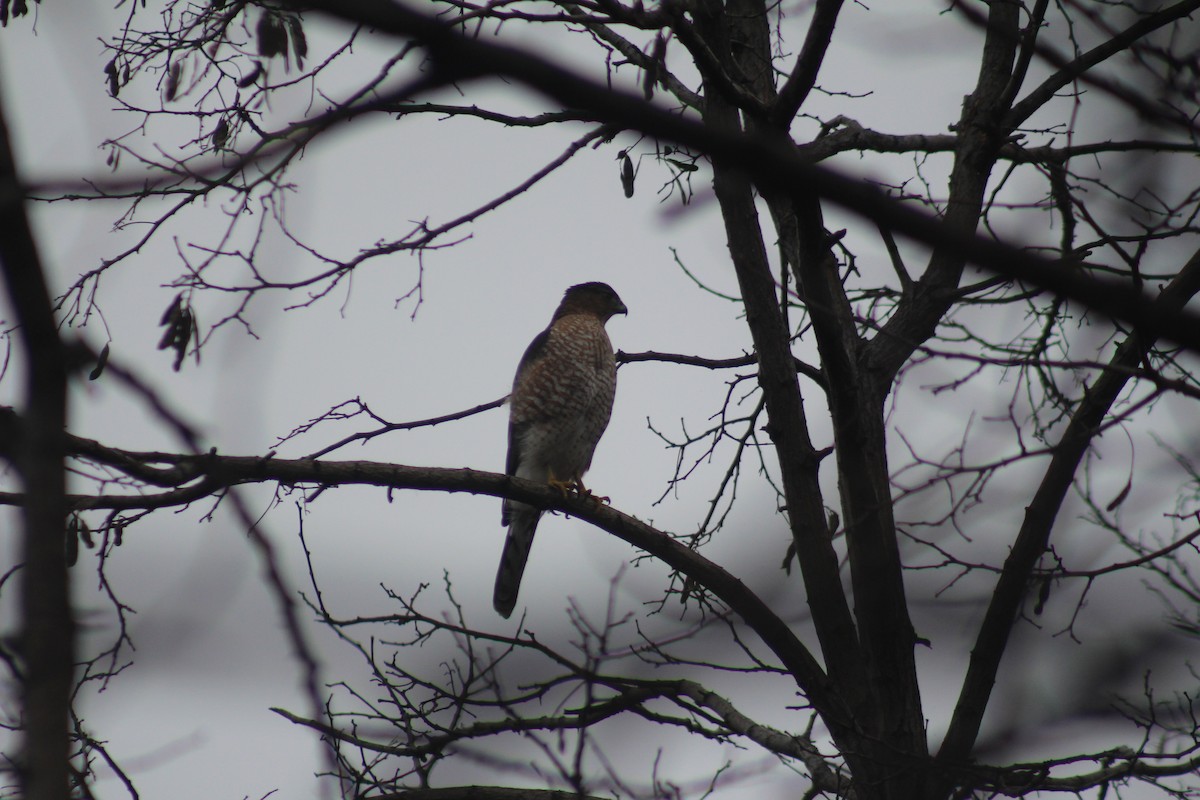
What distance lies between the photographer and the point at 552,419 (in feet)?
21.8

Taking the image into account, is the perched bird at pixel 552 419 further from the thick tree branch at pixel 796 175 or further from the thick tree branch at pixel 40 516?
the thick tree branch at pixel 796 175

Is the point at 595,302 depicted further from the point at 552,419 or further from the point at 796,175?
the point at 796,175

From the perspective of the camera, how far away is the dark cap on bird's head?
24.8 feet

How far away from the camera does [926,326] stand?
4.18 m

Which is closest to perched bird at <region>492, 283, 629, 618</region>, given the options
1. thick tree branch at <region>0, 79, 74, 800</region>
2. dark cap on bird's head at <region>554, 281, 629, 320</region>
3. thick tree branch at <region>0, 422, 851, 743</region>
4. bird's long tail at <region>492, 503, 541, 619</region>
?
bird's long tail at <region>492, 503, 541, 619</region>

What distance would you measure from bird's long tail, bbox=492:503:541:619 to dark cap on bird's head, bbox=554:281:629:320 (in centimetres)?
166

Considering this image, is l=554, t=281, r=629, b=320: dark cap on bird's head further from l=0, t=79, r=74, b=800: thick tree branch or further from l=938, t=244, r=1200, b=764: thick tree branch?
l=0, t=79, r=74, b=800: thick tree branch

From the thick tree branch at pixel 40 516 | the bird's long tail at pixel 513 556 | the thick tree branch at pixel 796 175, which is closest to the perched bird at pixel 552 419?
the bird's long tail at pixel 513 556

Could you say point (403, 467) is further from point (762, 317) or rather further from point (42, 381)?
point (42, 381)

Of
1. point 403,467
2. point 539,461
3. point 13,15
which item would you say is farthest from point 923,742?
point 13,15

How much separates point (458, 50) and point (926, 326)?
349 centimetres

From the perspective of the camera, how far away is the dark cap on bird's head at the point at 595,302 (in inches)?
298

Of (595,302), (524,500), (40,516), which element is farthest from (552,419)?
(40,516)

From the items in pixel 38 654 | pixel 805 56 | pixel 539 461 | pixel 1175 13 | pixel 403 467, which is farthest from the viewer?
pixel 539 461
